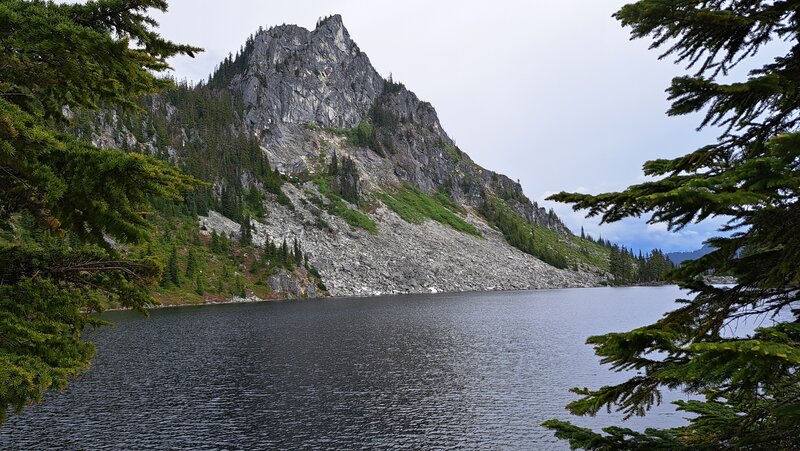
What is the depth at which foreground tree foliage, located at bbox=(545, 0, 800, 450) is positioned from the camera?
5.88 metres

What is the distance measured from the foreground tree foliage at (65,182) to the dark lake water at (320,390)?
22.2 meters

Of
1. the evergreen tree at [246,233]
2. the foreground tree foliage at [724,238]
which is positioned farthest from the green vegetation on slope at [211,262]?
the foreground tree foliage at [724,238]

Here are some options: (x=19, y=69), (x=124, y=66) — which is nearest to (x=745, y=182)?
(x=124, y=66)

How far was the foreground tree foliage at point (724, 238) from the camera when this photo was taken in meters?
5.88

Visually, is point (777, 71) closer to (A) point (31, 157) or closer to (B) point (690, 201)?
(B) point (690, 201)

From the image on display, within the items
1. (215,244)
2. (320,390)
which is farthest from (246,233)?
(320,390)

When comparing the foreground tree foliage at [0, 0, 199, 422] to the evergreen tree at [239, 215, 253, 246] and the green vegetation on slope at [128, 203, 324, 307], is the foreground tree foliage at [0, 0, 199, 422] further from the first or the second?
the evergreen tree at [239, 215, 253, 246]

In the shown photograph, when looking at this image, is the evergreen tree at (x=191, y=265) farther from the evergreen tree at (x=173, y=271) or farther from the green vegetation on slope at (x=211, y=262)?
the evergreen tree at (x=173, y=271)

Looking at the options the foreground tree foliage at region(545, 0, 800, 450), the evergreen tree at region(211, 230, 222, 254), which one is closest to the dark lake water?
the foreground tree foliage at region(545, 0, 800, 450)

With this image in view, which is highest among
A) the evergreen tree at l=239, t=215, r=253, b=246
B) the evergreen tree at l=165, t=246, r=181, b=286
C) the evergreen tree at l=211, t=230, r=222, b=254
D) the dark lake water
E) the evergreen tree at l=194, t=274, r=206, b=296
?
the evergreen tree at l=239, t=215, r=253, b=246

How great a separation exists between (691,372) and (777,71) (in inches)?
262

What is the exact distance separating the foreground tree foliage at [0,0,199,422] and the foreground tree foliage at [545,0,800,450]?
9174 mm

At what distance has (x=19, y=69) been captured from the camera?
1101 centimetres

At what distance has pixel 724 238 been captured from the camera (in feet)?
25.9
